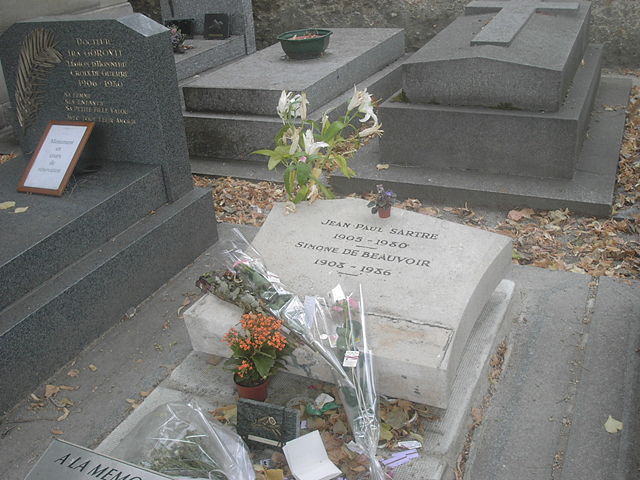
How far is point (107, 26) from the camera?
398 centimetres

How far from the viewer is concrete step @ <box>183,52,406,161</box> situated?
5.95 m

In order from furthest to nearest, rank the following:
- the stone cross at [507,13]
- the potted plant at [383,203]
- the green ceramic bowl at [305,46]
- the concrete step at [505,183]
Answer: the green ceramic bowl at [305,46] → the stone cross at [507,13] → the concrete step at [505,183] → the potted plant at [383,203]

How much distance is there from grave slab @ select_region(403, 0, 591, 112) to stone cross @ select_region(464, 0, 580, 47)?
4cm

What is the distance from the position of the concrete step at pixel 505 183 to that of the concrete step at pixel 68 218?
6.09ft

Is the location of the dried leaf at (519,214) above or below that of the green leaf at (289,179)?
below

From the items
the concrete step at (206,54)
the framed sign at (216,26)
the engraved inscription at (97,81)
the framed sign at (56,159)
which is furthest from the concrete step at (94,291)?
the framed sign at (216,26)

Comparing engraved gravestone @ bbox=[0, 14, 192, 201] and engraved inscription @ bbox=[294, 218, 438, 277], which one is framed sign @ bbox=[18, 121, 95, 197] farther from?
engraved inscription @ bbox=[294, 218, 438, 277]

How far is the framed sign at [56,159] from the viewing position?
4.15m

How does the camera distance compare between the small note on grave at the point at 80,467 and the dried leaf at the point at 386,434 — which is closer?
the small note on grave at the point at 80,467

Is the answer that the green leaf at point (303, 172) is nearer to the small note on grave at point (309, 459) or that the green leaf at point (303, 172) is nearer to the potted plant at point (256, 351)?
the potted plant at point (256, 351)

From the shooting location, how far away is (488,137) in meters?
5.14

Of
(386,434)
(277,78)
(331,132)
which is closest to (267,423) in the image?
(386,434)

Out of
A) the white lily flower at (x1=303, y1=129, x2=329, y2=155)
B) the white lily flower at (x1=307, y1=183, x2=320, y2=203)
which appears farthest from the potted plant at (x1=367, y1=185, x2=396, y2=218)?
the white lily flower at (x1=303, y1=129, x2=329, y2=155)

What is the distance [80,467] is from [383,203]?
76.8 inches
